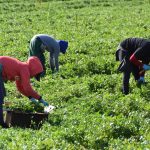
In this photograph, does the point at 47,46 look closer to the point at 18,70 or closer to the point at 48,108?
the point at 48,108

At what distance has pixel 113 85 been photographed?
1266 centimetres

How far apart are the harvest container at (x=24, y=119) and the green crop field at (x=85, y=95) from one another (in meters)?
0.22

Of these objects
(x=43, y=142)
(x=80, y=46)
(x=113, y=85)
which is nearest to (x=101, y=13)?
(x=80, y=46)

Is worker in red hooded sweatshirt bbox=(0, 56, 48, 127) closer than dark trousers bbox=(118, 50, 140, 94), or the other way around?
worker in red hooded sweatshirt bbox=(0, 56, 48, 127)

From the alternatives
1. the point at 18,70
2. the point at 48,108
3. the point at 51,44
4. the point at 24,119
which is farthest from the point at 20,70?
the point at 51,44

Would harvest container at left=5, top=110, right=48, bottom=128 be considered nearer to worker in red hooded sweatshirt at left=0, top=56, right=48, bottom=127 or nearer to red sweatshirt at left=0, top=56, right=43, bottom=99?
worker in red hooded sweatshirt at left=0, top=56, right=48, bottom=127

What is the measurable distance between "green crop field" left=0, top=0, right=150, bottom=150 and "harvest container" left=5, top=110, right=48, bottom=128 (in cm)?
22

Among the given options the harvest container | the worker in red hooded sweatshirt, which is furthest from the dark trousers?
the harvest container

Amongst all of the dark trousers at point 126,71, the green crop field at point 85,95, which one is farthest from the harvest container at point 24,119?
the dark trousers at point 126,71

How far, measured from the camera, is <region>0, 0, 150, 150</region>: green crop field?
8.49 metres

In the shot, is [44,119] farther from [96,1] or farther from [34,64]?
[96,1]

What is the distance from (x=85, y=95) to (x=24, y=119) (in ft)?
8.43

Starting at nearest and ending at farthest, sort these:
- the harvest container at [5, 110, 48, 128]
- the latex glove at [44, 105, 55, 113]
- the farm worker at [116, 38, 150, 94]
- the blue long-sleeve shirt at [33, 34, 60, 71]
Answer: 1. the harvest container at [5, 110, 48, 128]
2. the latex glove at [44, 105, 55, 113]
3. the farm worker at [116, 38, 150, 94]
4. the blue long-sleeve shirt at [33, 34, 60, 71]

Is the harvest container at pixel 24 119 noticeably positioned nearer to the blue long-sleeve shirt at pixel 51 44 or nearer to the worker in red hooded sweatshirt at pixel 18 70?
the worker in red hooded sweatshirt at pixel 18 70
